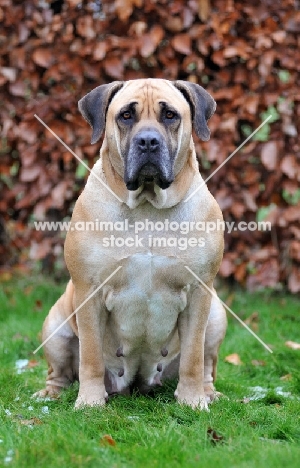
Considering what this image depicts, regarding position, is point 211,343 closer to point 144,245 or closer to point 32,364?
point 144,245

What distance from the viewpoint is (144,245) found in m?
3.63

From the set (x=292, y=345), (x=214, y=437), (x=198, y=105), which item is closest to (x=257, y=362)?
(x=292, y=345)

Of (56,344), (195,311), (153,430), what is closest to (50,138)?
(56,344)

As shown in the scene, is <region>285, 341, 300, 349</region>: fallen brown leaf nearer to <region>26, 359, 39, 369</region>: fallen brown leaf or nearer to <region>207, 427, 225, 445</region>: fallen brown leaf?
<region>26, 359, 39, 369</region>: fallen brown leaf

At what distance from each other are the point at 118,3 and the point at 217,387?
287cm

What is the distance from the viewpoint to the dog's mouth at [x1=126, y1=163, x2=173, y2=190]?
11.7ft

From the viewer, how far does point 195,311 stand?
371cm

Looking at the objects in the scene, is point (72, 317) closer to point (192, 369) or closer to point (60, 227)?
point (192, 369)

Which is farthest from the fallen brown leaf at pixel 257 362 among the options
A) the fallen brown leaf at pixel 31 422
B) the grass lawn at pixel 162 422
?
the fallen brown leaf at pixel 31 422

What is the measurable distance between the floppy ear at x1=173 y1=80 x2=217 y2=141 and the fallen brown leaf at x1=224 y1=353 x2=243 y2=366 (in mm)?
1678

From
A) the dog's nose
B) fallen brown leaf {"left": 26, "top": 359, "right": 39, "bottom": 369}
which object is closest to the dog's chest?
the dog's nose

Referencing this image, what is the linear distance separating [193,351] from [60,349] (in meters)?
0.80

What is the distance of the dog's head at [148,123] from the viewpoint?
139 inches

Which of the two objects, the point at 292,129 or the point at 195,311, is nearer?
the point at 195,311
